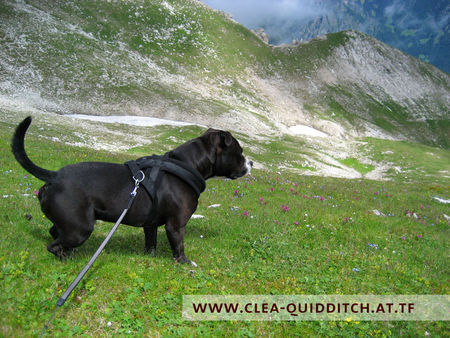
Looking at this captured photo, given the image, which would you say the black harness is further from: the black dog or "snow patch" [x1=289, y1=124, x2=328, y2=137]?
"snow patch" [x1=289, y1=124, x2=328, y2=137]

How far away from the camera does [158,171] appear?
630 centimetres

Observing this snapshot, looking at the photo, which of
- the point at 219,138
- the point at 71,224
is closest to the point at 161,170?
the point at 219,138

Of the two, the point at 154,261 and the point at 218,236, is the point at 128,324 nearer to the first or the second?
the point at 154,261

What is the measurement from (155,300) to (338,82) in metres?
156

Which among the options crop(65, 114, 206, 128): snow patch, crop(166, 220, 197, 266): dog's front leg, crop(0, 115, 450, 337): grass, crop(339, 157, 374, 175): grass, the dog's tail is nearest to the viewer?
crop(0, 115, 450, 337): grass

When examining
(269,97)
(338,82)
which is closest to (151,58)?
(269,97)

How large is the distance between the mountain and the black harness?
2166 inches

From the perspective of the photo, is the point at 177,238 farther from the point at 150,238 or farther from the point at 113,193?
the point at 113,193

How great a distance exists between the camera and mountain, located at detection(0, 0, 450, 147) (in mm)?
64438

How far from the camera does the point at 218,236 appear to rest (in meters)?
8.41

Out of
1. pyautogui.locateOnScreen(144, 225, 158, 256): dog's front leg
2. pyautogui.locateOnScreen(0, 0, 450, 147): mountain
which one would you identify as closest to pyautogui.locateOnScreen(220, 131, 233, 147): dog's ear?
pyautogui.locateOnScreen(144, 225, 158, 256): dog's front leg

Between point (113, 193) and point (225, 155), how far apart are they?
2.88 m

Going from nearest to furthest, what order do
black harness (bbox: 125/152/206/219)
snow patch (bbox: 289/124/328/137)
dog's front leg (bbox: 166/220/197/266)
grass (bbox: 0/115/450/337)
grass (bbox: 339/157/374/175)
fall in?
grass (bbox: 0/115/450/337) → black harness (bbox: 125/152/206/219) → dog's front leg (bbox: 166/220/197/266) → grass (bbox: 339/157/374/175) → snow patch (bbox: 289/124/328/137)

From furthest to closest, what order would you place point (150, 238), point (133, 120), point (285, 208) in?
point (133, 120) < point (285, 208) < point (150, 238)
